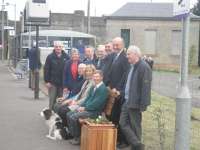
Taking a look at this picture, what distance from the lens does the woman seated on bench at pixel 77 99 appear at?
41.6 ft

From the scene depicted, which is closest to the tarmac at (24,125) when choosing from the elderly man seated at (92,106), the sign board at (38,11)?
the elderly man seated at (92,106)

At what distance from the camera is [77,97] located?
13281 mm

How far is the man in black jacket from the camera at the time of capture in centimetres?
1583

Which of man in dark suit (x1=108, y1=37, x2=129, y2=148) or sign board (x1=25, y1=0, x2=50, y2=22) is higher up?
sign board (x1=25, y1=0, x2=50, y2=22)

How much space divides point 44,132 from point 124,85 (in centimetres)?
301

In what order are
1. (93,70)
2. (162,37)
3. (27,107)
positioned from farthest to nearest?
(162,37) → (27,107) → (93,70)

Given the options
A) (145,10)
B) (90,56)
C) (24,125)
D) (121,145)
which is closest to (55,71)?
(24,125)

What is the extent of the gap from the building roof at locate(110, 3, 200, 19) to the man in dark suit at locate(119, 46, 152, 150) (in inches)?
1942

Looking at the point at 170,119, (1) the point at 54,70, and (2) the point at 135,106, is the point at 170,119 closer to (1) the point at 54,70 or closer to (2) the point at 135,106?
(1) the point at 54,70

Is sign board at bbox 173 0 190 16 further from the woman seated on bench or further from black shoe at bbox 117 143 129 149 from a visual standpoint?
the woman seated on bench

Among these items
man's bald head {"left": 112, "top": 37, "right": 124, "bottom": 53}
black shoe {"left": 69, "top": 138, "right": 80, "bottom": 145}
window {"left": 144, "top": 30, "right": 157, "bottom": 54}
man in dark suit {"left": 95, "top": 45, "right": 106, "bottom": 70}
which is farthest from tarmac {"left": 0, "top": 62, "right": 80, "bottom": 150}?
window {"left": 144, "top": 30, "right": 157, "bottom": 54}

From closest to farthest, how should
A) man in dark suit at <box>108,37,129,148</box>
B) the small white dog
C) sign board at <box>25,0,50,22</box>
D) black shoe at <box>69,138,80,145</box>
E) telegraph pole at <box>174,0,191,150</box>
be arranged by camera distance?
telegraph pole at <box>174,0,191,150</box>, man in dark suit at <box>108,37,129,148</box>, black shoe at <box>69,138,80,145</box>, the small white dog, sign board at <box>25,0,50,22</box>

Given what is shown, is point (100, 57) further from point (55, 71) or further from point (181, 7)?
point (181, 7)

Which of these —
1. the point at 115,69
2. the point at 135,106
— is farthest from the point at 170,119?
the point at 135,106
